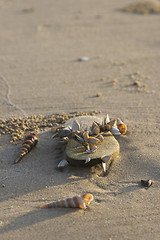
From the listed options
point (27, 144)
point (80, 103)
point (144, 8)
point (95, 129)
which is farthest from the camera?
point (144, 8)

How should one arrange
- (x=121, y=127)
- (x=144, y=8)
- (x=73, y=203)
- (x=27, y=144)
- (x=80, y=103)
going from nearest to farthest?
(x=73, y=203) → (x=27, y=144) → (x=121, y=127) → (x=80, y=103) → (x=144, y=8)

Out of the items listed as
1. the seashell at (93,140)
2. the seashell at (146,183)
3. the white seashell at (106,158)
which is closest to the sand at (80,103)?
the seashell at (146,183)

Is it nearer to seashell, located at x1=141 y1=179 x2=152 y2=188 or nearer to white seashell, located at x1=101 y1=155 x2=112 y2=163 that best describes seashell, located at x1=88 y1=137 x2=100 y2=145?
white seashell, located at x1=101 y1=155 x2=112 y2=163

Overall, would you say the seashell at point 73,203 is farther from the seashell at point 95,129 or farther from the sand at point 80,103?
the seashell at point 95,129

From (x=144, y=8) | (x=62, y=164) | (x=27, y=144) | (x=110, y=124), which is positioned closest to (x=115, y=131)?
(x=110, y=124)

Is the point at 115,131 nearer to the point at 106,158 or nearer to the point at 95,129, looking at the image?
the point at 95,129
